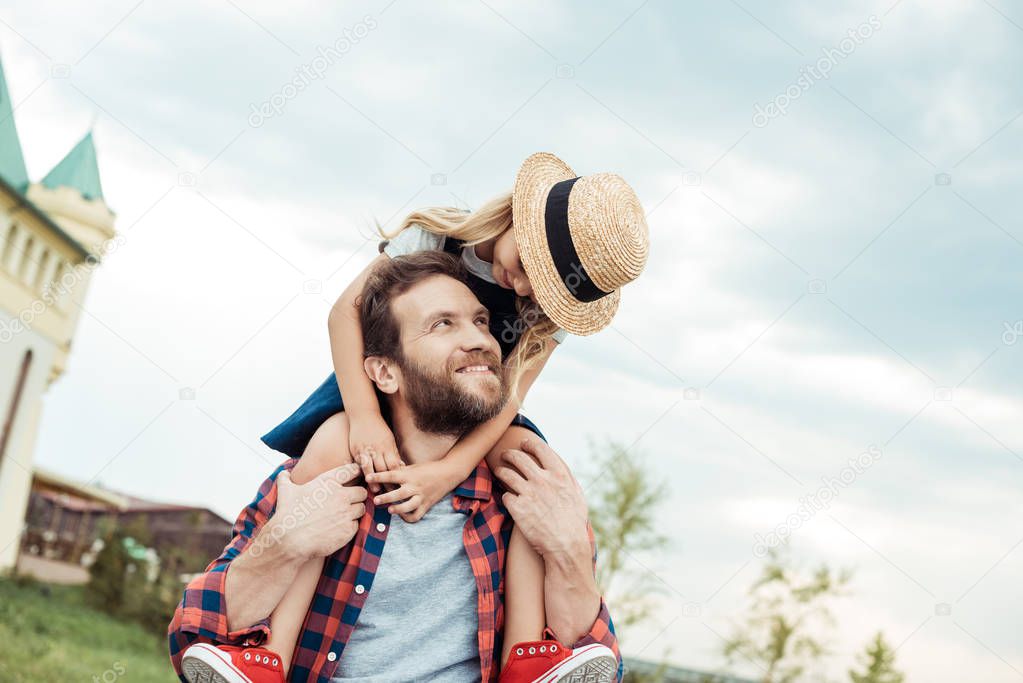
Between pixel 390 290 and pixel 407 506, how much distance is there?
633 millimetres

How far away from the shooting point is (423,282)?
2771mm

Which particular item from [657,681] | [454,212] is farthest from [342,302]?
[657,681]

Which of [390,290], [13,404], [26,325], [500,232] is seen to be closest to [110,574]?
[13,404]

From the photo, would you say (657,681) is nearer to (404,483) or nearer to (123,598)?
(123,598)

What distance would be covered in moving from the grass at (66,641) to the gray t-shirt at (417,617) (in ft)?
38.5

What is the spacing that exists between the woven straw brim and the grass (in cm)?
1184

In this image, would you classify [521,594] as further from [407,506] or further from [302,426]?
[302,426]

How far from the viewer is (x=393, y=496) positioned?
2521 millimetres

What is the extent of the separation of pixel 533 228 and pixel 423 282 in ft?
1.24

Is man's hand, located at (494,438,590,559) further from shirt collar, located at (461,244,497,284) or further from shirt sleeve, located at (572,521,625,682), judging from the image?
A: shirt collar, located at (461,244,497,284)

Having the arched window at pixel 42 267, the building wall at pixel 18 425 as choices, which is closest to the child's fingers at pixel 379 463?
the building wall at pixel 18 425

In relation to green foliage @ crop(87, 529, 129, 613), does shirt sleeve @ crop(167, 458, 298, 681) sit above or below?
below

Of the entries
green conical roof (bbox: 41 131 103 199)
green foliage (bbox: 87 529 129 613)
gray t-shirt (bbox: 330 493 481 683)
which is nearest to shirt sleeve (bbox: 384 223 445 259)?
gray t-shirt (bbox: 330 493 481 683)

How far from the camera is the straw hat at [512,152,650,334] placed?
9.35 ft
